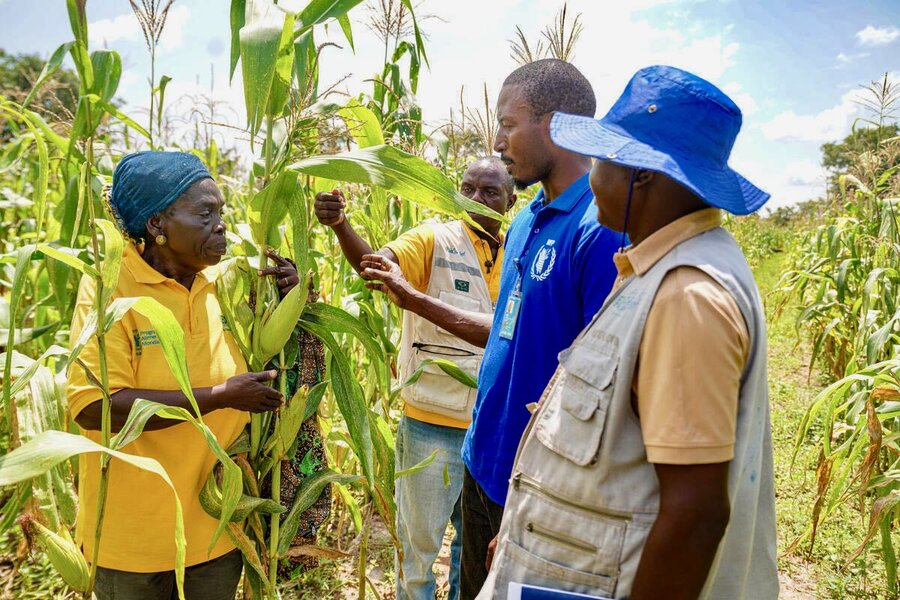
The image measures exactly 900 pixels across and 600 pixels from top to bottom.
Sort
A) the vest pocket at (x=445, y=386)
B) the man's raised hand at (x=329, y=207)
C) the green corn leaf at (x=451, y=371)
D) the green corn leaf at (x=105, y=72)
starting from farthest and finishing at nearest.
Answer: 1. the vest pocket at (x=445, y=386)
2. the green corn leaf at (x=451, y=371)
3. the man's raised hand at (x=329, y=207)
4. the green corn leaf at (x=105, y=72)

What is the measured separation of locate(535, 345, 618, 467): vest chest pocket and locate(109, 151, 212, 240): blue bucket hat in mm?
1072

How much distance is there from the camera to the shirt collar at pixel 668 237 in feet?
3.45

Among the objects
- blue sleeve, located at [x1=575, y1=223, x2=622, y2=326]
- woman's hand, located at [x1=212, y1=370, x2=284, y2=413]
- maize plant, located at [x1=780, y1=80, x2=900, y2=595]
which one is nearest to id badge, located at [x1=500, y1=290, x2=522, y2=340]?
blue sleeve, located at [x1=575, y1=223, x2=622, y2=326]

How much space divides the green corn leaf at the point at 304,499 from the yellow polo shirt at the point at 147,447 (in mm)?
158

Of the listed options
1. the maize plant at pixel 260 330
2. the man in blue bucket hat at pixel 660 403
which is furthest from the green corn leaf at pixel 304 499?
the man in blue bucket hat at pixel 660 403

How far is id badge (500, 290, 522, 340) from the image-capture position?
173 cm

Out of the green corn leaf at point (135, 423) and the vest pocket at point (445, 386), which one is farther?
the vest pocket at point (445, 386)

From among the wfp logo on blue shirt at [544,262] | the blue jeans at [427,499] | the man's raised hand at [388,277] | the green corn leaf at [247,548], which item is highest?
the wfp logo on blue shirt at [544,262]

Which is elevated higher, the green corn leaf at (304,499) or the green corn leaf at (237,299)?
the green corn leaf at (237,299)

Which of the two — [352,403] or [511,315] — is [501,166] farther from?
[352,403]

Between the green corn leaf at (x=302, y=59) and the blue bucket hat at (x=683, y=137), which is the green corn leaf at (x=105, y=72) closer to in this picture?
the green corn leaf at (x=302, y=59)

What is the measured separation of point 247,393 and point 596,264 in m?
0.89

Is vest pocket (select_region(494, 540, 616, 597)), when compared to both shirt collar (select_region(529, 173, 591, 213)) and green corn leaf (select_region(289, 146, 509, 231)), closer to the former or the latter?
green corn leaf (select_region(289, 146, 509, 231))

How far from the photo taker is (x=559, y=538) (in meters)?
1.09
